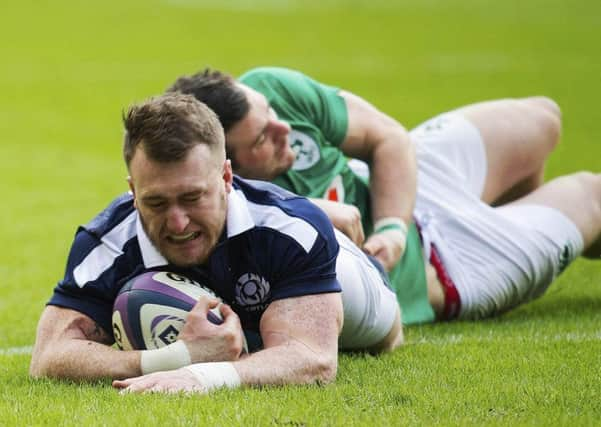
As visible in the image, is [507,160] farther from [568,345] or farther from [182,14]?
[182,14]

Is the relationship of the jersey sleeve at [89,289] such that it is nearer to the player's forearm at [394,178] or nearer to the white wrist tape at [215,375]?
the white wrist tape at [215,375]

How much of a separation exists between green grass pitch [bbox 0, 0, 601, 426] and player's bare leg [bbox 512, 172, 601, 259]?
40 centimetres

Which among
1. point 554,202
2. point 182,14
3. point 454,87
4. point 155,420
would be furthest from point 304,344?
point 182,14

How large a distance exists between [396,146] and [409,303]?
878 millimetres

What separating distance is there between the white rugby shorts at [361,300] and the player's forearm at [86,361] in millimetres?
969

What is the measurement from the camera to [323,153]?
279 inches

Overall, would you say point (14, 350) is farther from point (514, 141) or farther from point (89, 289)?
point (514, 141)

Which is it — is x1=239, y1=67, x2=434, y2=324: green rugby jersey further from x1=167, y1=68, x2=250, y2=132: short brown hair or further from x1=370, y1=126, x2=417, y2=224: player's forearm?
x1=167, y1=68, x2=250, y2=132: short brown hair

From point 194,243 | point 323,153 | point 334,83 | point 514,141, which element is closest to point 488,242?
point 514,141

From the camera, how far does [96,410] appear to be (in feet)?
14.7

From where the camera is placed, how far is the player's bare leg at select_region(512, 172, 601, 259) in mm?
7363

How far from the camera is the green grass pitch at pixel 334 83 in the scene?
4.53 m

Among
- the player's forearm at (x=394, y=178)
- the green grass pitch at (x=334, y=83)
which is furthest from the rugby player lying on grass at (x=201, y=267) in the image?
the player's forearm at (x=394, y=178)

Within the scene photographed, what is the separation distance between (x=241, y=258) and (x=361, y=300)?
25.0 inches
